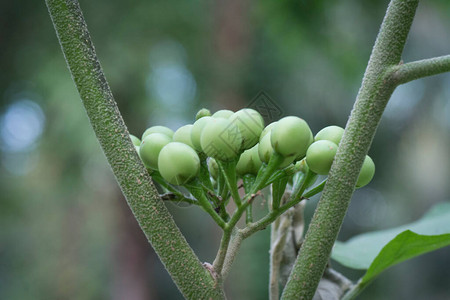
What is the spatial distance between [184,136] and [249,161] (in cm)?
10

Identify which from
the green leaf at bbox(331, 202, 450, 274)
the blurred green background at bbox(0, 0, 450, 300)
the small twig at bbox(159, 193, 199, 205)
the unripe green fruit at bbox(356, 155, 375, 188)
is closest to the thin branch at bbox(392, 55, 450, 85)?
the unripe green fruit at bbox(356, 155, 375, 188)

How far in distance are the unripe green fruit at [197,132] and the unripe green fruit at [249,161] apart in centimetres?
7

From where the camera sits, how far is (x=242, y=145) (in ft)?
2.15

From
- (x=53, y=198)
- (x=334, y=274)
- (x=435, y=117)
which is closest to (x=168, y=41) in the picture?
(x=53, y=198)

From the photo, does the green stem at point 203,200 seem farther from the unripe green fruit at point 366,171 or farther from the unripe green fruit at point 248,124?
the unripe green fruit at point 366,171

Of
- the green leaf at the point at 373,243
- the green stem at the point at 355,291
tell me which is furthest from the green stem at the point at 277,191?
the green leaf at the point at 373,243

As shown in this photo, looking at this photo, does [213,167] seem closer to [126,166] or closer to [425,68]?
[126,166]

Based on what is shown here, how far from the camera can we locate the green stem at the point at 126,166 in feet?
2.01

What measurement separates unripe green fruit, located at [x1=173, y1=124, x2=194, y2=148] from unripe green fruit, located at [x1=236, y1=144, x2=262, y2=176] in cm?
8

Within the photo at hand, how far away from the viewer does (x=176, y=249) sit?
611 mm

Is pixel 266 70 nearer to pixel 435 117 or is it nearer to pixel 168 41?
pixel 168 41

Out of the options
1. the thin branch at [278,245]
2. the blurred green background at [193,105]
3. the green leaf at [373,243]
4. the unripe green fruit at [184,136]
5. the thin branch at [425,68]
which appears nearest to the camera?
the thin branch at [425,68]

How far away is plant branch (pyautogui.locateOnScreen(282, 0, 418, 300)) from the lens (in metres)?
0.61

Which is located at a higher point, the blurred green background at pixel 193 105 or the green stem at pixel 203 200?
the blurred green background at pixel 193 105
